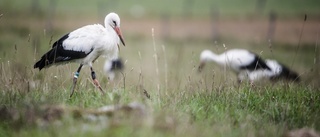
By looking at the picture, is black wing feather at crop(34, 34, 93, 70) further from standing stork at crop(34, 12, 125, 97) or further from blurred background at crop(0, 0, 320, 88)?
blurred background at crop(0, 0, 320, 88)

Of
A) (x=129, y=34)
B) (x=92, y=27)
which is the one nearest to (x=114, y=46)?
(x=92, y=27)

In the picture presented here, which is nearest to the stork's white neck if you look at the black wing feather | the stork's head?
the stork's head

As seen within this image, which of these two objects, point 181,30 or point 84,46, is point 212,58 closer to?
point 84,46

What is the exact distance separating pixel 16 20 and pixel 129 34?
199 inches

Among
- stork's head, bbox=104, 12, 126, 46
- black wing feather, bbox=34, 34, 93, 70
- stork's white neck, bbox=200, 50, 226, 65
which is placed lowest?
stork's white neck, bbox=200, 50, 226, 65

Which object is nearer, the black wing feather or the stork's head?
the black wing feather

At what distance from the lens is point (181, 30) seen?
23547mm

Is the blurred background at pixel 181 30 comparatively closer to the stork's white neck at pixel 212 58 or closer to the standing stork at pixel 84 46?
the stork's white neck at pixel 212 58

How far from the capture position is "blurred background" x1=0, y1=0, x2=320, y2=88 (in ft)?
47.9

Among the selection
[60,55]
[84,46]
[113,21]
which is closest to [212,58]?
[113,21]

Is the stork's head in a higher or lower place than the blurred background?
higher

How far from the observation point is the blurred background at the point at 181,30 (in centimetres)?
1459

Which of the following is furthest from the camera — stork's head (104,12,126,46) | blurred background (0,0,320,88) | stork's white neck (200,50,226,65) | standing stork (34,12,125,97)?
blurred background (0,0,320,88)

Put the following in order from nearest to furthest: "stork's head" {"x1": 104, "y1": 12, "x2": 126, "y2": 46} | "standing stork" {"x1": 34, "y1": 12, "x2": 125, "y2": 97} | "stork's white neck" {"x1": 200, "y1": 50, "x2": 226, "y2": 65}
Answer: "standing stork" {"x1": 34, "y1": 12, "x2": 125, "y2": 97} → "stork's head" {"x1": 104, "y1": 12, "x2": 126, "y2": 46} → "stork's white neck" {"x1": 200, "y1": 50, "x2": 226, "y2": 65}
